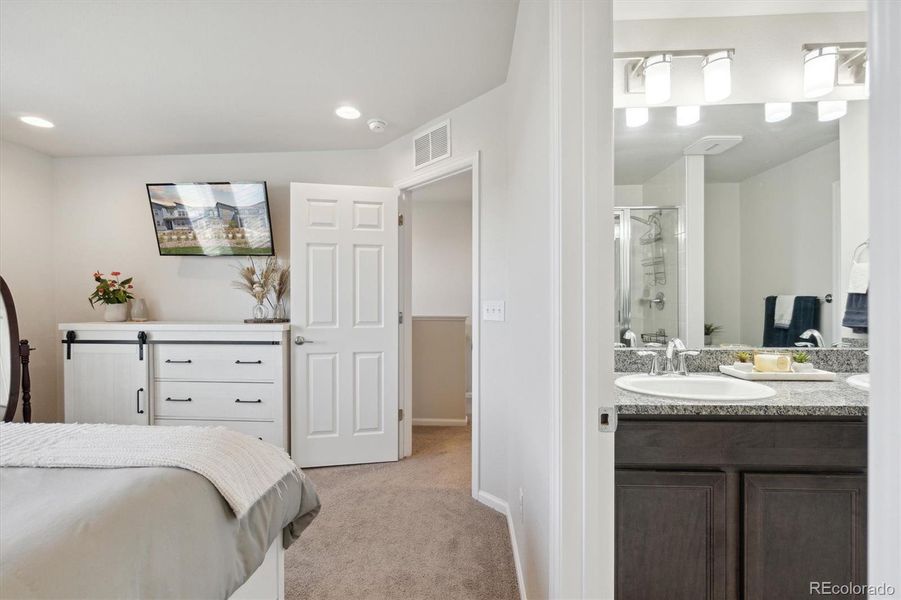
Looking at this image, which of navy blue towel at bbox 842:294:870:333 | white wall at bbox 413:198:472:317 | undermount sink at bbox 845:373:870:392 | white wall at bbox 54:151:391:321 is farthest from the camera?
white wall at bbox 413:198:472:317

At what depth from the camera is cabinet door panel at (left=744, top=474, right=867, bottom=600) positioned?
1262mm

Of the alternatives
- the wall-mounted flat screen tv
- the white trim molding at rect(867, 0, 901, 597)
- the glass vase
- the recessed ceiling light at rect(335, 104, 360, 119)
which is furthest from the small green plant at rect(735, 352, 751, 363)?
the wall-mounted flat screen tv

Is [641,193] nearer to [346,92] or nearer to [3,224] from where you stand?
[346,92]

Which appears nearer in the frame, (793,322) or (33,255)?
(793,322)

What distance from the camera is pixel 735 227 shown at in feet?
6.15

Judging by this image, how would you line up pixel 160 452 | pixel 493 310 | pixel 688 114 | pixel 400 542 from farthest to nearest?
pixel 493 310 → pixel 400 542 → pixel 688 114 → pixel 160 452

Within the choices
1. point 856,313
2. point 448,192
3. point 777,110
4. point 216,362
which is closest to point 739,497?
point 856,313

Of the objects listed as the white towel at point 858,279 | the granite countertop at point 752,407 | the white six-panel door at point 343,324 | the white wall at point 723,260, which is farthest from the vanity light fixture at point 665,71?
the white six-panel door at point 343,324

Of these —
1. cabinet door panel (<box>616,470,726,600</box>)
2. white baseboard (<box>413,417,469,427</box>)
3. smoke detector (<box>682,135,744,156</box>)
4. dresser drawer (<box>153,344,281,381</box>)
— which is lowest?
white baseboard (<box>413,417,469,427</box>)

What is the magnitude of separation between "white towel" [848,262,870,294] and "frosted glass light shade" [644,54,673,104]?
1093mm

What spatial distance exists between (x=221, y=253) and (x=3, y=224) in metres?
1.52

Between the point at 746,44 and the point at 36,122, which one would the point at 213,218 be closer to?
the point at 36,122

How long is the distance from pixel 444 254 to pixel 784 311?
3.14 m

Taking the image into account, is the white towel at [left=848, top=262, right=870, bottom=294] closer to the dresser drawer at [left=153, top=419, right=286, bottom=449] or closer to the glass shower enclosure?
the glass shower enclosure
